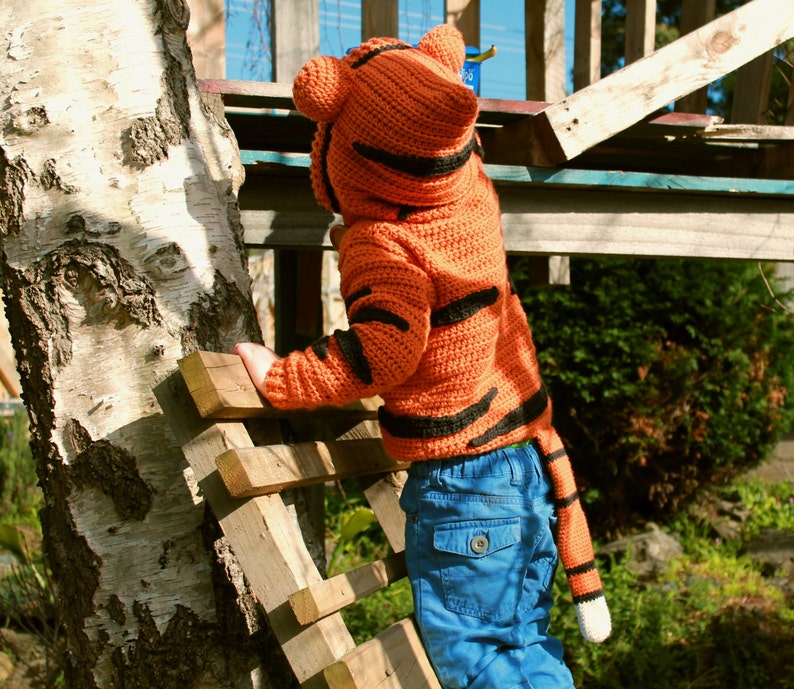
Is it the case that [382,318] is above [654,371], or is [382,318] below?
above

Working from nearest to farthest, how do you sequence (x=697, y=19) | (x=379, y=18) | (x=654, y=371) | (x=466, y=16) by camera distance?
(x=379, y=18) < (x=466, y=16) < (x=697, y=19) < (x=654, y=371)

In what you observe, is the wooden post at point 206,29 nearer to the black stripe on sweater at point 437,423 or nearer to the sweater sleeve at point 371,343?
the sweater sleeve at point 371,343

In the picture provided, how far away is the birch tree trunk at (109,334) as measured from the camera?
180 centimetres

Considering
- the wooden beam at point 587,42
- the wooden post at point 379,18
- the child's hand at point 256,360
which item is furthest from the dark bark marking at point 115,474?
the wooden beam at point 587,42

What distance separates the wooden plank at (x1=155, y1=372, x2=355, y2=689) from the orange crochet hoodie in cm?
17

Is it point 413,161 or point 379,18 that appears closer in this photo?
point 413,161

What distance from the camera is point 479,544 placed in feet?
6.40

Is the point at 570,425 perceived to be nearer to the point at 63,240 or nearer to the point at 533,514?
the point at 533,514

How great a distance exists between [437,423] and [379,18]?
168 cm

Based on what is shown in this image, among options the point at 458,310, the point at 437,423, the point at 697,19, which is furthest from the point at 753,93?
the point at 437,423

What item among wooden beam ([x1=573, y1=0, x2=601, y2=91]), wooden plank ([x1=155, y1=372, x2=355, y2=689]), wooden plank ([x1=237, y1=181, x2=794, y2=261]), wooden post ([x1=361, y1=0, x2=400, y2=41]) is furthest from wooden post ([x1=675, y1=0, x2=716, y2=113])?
wooden plank ([x1=155, y1=372, x2=355, y2=689])

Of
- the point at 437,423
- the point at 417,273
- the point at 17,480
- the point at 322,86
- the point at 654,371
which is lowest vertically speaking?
the point at 17,480

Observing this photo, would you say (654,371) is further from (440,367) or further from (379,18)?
(440,367)

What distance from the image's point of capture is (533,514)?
80.0 inches
